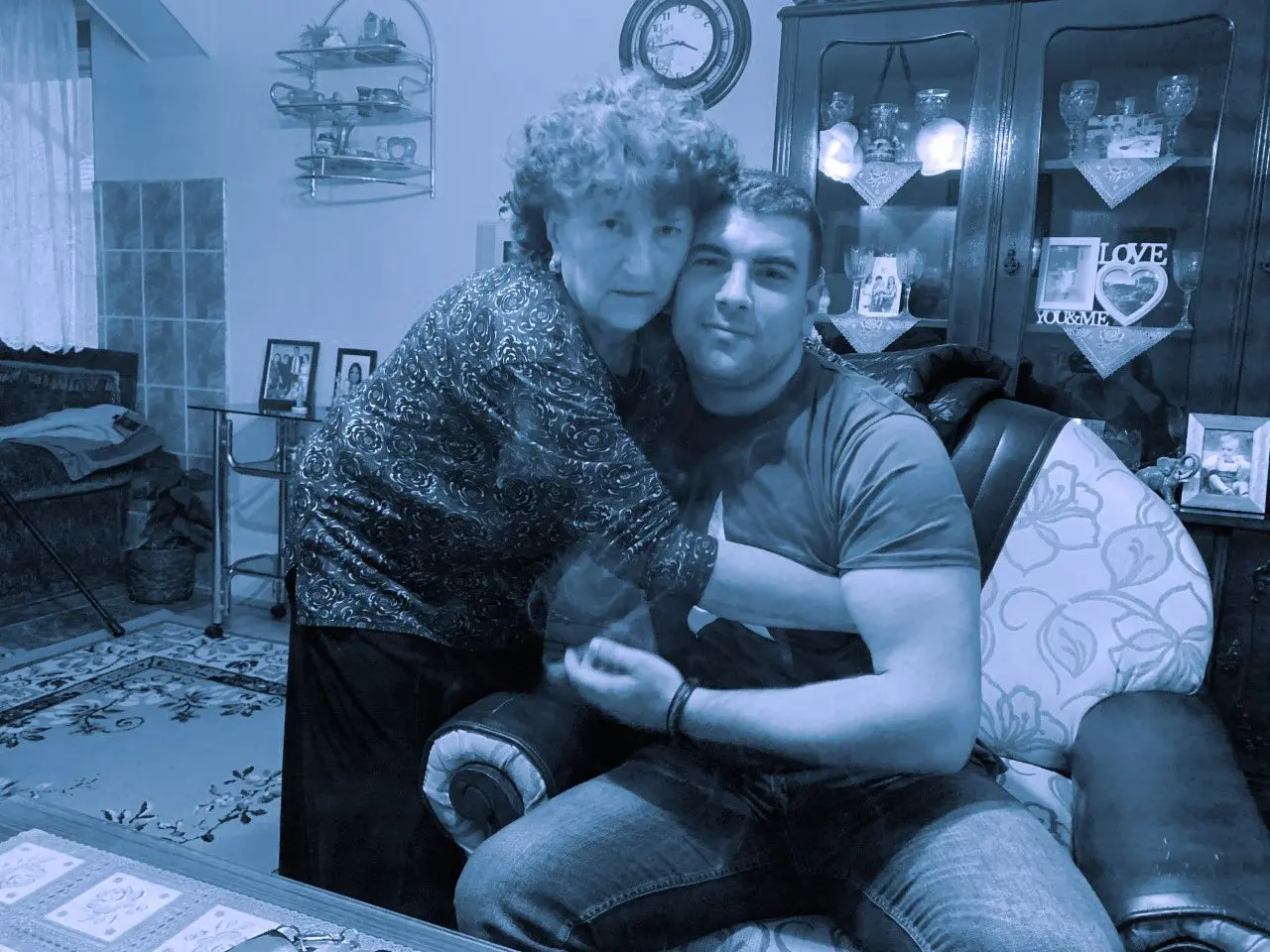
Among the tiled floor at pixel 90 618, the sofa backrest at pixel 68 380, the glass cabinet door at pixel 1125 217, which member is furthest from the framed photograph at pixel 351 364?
the sofa backrest at pixel 68 380

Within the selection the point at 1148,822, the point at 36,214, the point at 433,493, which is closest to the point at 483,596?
the point at 433,493

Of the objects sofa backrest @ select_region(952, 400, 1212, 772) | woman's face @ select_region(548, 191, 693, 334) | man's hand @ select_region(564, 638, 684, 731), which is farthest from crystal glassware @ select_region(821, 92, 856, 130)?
man's hand @ select_region(564, 638, 684, 731)

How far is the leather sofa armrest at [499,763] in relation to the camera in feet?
3.10

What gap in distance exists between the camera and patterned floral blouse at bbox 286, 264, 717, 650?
77 cm

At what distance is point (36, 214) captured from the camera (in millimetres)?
3035

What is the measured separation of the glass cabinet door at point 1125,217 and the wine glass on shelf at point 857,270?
0.86 ft

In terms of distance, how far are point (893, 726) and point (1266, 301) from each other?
4.86ft

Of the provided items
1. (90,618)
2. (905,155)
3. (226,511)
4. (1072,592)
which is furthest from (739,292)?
(90,618)

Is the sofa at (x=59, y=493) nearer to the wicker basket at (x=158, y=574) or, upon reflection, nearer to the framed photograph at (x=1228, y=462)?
the wicker basket at (x=158, y=574)

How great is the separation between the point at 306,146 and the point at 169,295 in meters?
0.91

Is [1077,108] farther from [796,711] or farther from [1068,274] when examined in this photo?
[796,711]

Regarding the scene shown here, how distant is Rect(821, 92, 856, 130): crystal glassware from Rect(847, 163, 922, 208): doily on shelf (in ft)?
0.41

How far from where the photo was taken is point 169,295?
2.89 m

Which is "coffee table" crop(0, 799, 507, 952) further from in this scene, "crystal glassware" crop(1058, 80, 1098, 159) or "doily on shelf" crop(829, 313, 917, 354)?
"crystal glassware" crop(1058, 80, 1098, 159)
